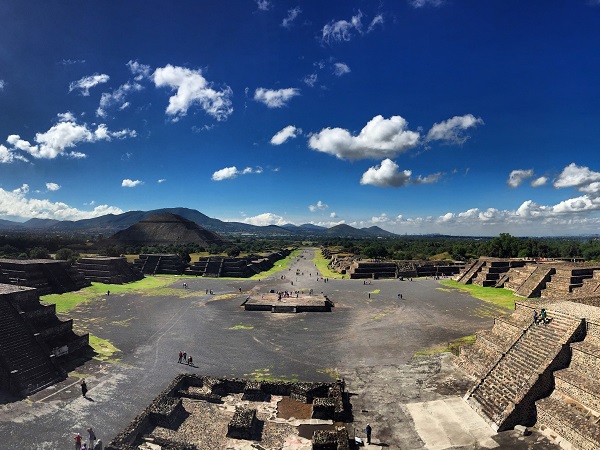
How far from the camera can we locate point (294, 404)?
62.8 feet

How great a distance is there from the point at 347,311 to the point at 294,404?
2292cm

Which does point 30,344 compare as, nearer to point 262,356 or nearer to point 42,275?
point 262,356

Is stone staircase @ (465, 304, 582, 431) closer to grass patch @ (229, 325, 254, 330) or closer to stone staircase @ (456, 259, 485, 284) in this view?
grass patch @ (229, 325, 254, 330)

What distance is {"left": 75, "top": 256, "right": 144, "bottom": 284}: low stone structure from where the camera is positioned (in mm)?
58469

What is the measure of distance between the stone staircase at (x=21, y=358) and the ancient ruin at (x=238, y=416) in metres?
7.58

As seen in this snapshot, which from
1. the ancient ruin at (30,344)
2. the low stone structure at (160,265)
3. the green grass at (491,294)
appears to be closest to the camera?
the ancient ruin at (30,344)

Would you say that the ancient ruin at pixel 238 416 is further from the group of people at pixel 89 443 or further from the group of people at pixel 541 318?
the group of people at pixel 541 318

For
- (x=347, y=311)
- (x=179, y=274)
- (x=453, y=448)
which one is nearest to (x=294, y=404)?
(x=453, y=448)

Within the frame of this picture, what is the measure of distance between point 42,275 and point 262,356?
38.6 metres

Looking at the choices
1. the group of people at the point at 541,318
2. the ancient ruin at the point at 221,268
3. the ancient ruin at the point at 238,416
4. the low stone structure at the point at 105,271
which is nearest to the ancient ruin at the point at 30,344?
the ancient ruin at the point at 238,416

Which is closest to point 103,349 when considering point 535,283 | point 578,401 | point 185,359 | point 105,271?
point 185,359

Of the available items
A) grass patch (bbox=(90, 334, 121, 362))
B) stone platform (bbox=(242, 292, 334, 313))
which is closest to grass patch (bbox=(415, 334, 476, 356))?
stone platform (bbox=(242, 292, 334, 313))

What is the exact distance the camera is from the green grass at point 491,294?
45144 millimetres

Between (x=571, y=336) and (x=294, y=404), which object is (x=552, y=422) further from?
(x=294, y=404)
